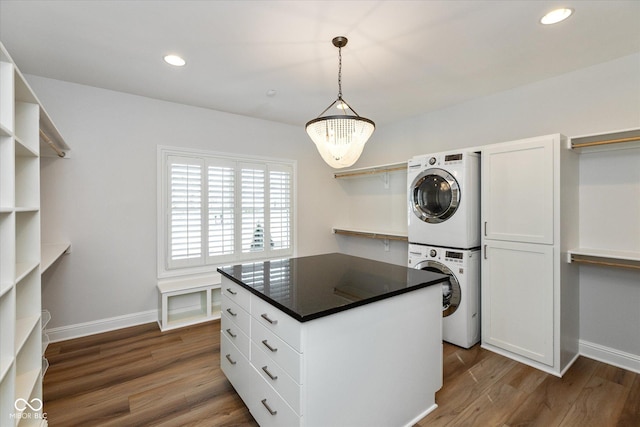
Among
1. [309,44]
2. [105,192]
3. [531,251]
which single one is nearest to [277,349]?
[309,44]

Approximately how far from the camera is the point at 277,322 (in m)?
1.51

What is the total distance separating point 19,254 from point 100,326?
2.05m

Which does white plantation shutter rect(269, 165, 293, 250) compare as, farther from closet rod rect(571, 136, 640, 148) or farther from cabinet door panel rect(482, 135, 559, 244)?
closet rod rect(571, 136, 640, 148)

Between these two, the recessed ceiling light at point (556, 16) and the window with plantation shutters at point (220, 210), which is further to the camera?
the window with plantation shutters at point (220, 210)

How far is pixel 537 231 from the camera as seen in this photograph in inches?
94.9

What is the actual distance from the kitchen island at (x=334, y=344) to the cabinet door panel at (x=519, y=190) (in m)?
1.11

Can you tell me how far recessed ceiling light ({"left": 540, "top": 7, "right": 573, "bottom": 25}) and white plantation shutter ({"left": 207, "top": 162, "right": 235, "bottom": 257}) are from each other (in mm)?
3298

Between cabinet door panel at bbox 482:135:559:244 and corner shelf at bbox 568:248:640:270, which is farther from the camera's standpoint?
cabinet door panel at bbox 482:135:559:244

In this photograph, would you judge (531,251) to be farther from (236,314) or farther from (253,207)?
(253,207)

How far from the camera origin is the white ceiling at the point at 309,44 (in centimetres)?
184

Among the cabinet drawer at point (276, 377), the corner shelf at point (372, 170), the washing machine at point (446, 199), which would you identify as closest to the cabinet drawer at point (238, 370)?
the cabinet drawer at point (276, 377)

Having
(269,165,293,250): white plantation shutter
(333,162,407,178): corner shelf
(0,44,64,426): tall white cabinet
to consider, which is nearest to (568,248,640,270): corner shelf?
(333,162,407,178): corner shelf

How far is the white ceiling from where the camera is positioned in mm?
1840

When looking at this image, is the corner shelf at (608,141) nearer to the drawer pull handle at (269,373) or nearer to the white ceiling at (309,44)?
the white ceiling at (309,44)
